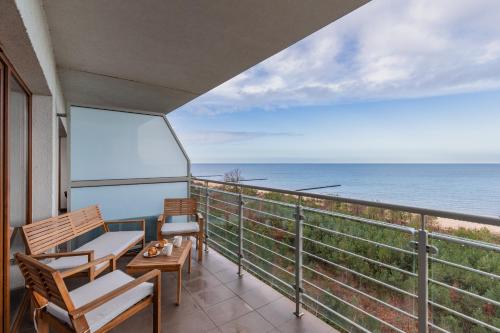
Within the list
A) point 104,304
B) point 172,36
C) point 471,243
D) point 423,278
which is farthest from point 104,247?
point 471,243

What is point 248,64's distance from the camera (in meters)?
2.75

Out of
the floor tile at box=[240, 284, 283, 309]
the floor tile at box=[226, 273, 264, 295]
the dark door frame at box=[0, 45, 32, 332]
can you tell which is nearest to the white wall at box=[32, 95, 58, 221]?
the dark door frame at box=[0, 45, 32, 332]

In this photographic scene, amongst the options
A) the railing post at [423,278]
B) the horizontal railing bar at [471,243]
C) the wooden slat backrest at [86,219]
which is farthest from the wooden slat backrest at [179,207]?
the horizontal railing bar at [471,243]

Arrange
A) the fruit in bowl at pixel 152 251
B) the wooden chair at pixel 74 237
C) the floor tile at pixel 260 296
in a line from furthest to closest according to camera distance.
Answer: the fruit in bowl at pixel 152 251
the floor tile at pixel 260 296
the wooden chair at pixel 74 237

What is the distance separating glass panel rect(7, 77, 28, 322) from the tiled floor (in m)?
1.01

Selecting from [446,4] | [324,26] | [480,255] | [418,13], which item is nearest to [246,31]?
[324,26]

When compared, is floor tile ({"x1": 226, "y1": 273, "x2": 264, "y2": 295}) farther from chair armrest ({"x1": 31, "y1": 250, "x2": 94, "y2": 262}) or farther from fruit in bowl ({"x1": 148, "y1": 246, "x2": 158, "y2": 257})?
chair armrest ({"x1": 31, "y1": 250, "x2": 94, "y2": 262})

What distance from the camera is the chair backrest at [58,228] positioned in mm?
2117

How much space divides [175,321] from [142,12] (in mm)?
2558

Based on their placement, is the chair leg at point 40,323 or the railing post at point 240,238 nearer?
the chair leg at point 40,323

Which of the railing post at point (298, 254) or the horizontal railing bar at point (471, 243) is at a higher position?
the horizontal railing bar at point (471, 243)

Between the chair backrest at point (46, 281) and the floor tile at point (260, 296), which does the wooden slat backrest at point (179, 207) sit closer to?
the floor tile at point (260, 296)

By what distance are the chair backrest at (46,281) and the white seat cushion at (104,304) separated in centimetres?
13

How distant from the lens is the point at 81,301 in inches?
60.2
